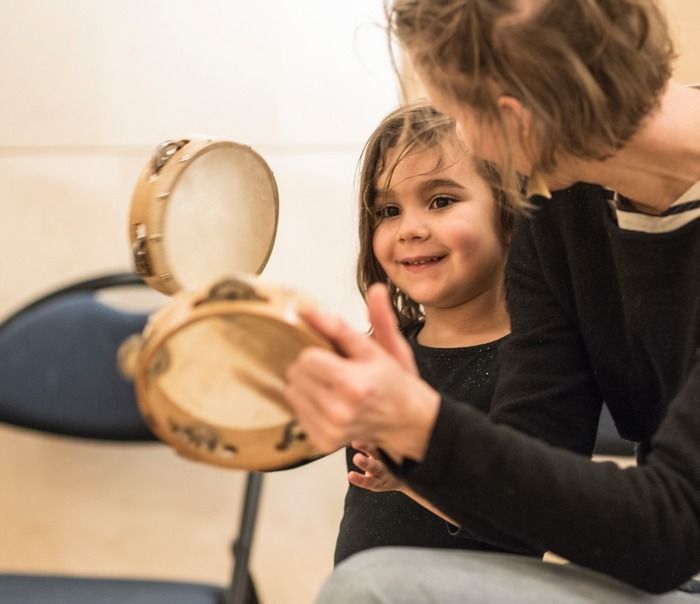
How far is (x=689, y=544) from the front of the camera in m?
0.67

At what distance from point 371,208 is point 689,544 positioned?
69 centimetres

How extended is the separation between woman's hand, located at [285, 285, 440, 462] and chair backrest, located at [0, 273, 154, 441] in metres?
0.93

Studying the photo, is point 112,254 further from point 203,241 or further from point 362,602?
point 362,602

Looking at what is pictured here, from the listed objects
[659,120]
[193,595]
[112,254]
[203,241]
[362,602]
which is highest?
[659,120]

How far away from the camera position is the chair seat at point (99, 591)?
4.23 feet

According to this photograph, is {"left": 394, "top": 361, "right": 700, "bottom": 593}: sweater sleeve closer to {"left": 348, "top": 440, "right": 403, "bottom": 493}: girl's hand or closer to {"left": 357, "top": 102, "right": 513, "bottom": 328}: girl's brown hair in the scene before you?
{"left": 348, "top": 440, "right": 403, "bottom": 493}: girl's hand

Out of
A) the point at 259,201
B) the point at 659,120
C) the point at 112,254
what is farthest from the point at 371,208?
the point at 112,254

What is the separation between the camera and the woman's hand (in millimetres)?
611

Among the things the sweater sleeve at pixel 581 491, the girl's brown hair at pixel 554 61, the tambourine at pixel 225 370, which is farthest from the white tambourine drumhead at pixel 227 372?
the girl's brown hair at pixel 554 61

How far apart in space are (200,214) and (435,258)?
0.32 m

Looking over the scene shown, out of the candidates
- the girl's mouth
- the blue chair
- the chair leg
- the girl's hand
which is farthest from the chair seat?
the girl's mouth

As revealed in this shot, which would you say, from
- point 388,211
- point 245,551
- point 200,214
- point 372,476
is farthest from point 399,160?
point 245,551

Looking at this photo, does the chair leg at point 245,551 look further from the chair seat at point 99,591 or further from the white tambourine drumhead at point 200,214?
the white tambourine drumhead at point 200,214

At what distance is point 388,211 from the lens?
123 cm
